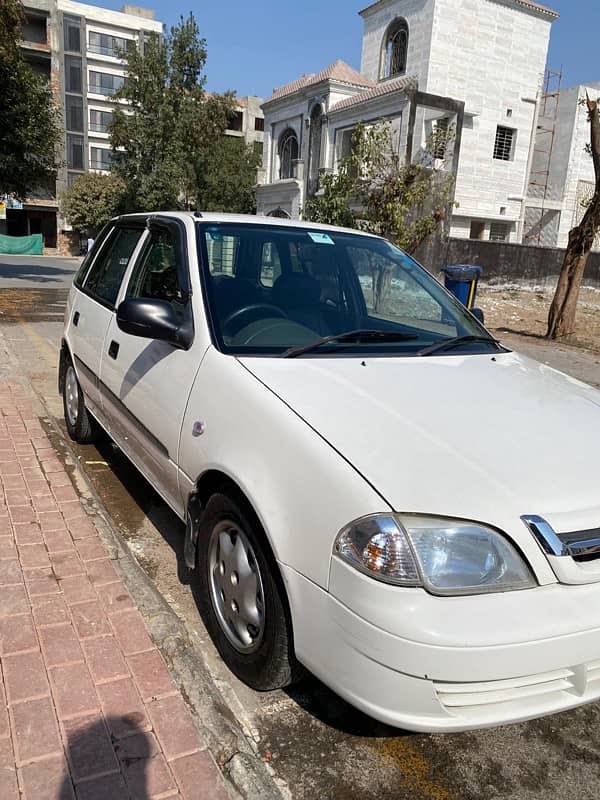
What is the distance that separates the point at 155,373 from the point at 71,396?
7.46 feet

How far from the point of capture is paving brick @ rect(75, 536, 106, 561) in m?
3.33

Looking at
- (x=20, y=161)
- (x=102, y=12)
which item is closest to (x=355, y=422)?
(x=20, y=161)

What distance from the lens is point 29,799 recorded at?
1.89 m

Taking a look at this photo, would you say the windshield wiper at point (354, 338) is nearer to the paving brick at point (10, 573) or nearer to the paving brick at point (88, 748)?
the paving brick at point (88, 748)

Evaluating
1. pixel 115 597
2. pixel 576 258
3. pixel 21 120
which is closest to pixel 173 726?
pixel 115 597

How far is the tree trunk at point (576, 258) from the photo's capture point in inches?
505

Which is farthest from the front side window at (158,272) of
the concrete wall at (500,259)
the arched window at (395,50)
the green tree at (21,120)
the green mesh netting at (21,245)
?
the green mesh netting at (21,245)

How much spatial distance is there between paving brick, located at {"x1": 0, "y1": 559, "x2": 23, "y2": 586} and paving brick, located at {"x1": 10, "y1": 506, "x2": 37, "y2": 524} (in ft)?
1.63

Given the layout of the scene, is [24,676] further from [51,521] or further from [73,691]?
[51,521]

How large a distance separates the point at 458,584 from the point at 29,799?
1416 mm

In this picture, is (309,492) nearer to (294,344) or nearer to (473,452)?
(473,452)

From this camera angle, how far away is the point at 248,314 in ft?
9.86

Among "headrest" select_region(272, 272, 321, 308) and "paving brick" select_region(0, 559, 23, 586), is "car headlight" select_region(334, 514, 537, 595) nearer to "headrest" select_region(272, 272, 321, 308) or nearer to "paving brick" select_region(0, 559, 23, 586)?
"headrest" select_region(272, 272, 321, 308)

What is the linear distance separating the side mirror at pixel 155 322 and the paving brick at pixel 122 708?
1415 mm
